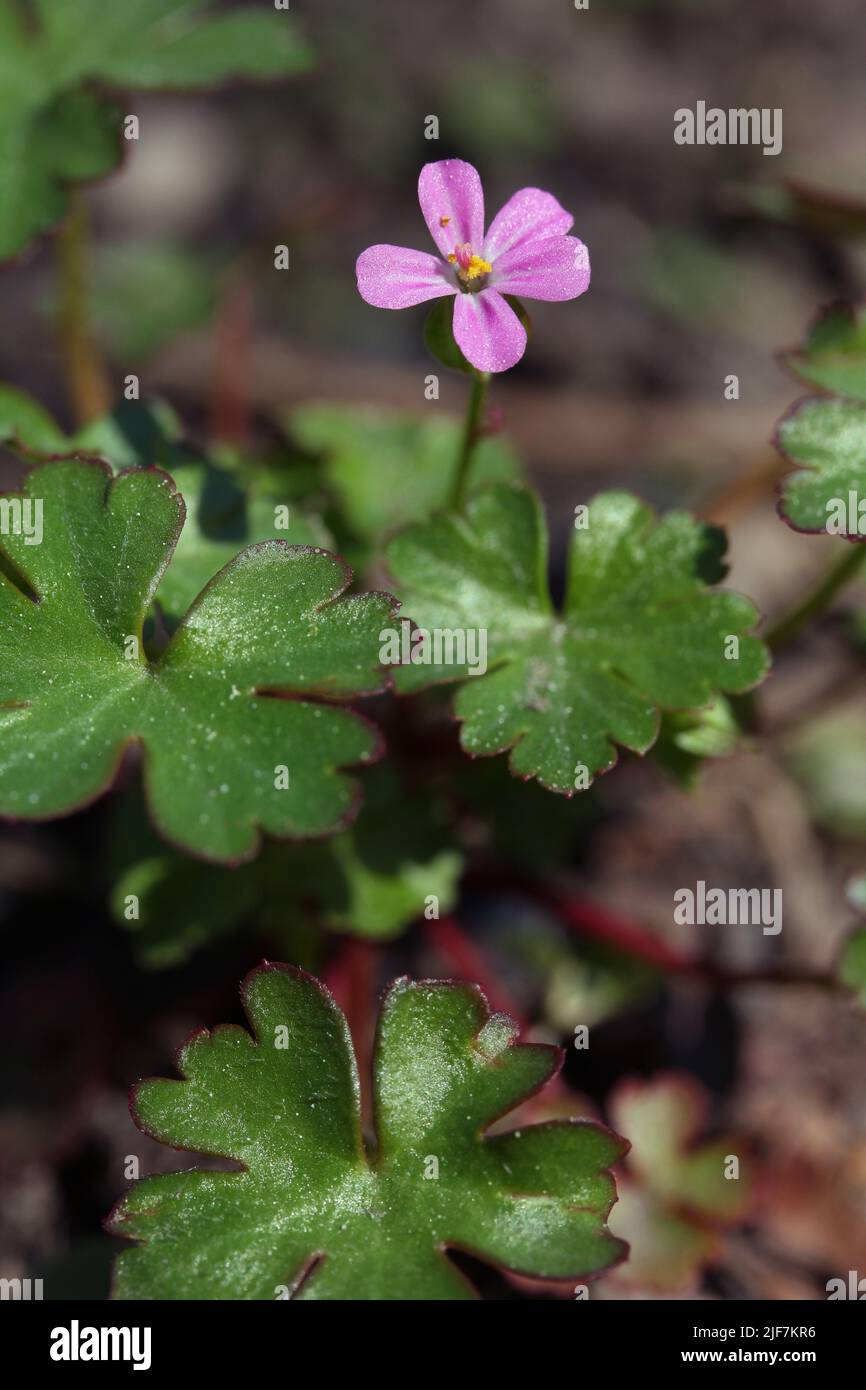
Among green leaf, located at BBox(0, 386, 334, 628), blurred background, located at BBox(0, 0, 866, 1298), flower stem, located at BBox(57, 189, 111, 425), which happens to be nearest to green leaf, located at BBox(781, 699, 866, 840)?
blurred background, located at BBox(0, 0, 866, 1298)

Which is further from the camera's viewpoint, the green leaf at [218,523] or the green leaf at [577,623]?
the green leaf at [218,523]

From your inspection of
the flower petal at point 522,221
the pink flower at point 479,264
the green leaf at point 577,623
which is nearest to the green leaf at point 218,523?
the green leaf at point 577,623

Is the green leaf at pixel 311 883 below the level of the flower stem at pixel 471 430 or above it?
below

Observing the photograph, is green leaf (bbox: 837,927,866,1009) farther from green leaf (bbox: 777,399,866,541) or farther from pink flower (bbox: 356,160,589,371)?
pink flower (bbox: 356,160,589,371)

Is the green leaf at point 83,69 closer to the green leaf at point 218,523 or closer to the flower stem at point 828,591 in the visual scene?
the green leaf at point 218,523

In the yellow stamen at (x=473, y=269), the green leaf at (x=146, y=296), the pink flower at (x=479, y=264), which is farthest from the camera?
the green leaf at (x=146, y=296)

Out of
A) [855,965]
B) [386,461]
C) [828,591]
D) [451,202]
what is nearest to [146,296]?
[386,461]

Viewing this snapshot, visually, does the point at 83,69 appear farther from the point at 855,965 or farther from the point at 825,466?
the point at 855,965
